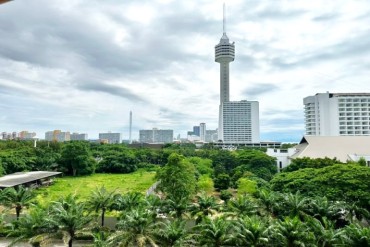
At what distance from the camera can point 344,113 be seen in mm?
96062

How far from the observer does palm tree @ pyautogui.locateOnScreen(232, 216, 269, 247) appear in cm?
1642

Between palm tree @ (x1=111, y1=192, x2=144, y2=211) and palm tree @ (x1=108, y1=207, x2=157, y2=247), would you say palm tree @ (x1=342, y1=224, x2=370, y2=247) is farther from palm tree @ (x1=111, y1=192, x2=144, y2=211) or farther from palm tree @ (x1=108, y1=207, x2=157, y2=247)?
palm tree @ (x1=111, y1=192, x2=144, y2=211)

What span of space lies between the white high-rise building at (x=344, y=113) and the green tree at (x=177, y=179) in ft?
272

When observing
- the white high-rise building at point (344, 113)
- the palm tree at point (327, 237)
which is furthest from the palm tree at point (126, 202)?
the white high-rise building at point (344, 113)

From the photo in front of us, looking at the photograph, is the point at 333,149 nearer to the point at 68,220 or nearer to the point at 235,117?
the point at 68,220

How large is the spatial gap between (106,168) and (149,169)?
9231 mm

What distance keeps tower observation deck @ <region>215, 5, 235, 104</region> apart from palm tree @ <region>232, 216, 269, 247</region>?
493 ft

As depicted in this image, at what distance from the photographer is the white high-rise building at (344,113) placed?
95.4 m

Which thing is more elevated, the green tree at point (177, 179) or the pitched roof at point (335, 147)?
the pitched roof at point (335, 147)

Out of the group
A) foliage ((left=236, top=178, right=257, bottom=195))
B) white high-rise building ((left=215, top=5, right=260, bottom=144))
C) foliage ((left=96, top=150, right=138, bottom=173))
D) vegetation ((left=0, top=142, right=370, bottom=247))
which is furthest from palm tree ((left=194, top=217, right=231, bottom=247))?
white high-rise building ((left=215, top=5, right=260, bottom=144))

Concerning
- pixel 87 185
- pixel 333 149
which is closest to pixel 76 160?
pixel 87 185

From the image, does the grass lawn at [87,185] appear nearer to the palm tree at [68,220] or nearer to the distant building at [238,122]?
the palm tree at [68,220]

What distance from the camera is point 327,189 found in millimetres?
25578

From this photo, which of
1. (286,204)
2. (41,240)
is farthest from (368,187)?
(41,240)
